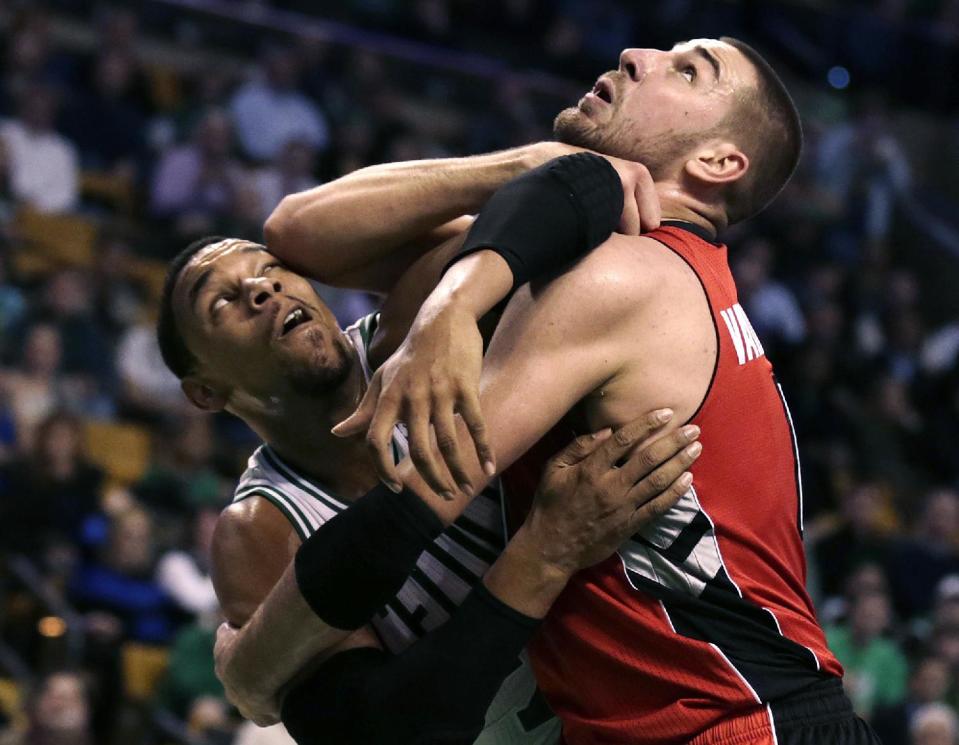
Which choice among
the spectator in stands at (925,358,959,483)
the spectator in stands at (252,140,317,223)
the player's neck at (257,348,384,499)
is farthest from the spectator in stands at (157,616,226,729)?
the spectator in stands at (925,358,959,483)

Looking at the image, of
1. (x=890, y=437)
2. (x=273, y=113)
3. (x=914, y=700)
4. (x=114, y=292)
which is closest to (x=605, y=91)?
(x=914, y=700)

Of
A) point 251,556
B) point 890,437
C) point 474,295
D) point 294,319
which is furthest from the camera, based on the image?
point 890,437

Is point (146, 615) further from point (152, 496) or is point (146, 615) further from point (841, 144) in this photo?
point (841, 144)

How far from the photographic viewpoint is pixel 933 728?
6848mm

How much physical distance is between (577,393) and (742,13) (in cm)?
1123

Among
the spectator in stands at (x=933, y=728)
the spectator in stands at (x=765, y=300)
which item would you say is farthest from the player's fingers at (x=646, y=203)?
the spectator in stands at (x=765, y=300)

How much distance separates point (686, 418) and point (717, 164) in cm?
52

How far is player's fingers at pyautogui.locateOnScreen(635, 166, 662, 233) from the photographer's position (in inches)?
104

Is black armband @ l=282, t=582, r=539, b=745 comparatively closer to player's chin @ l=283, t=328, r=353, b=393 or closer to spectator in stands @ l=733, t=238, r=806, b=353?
player's chin @ l=283, t=328, r=353, b=393

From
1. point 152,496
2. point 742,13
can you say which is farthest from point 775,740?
point 742,13

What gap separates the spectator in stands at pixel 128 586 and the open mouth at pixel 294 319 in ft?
12.6

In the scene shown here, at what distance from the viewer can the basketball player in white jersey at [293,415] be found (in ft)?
9.59

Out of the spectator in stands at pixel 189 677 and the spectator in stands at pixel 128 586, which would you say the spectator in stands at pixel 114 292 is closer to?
the spectator in stands at pixel 128 586

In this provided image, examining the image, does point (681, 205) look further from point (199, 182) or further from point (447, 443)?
point (199, 182)
